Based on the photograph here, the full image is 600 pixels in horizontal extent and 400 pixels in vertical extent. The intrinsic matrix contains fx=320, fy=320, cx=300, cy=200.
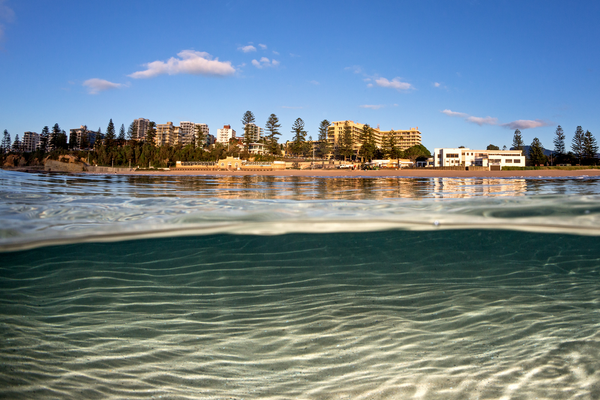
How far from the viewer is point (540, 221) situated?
7.06 metres

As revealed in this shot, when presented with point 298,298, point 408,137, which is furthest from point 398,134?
point 298,298

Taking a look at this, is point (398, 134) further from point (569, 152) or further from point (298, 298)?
point (298, 298)

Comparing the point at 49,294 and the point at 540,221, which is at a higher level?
the point at 540,221

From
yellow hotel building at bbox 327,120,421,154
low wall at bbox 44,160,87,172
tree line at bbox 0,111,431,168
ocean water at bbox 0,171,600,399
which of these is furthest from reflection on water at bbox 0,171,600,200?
yellow hotel building at bbox 327,120,421,154

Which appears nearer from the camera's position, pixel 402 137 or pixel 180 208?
pixel 180 208

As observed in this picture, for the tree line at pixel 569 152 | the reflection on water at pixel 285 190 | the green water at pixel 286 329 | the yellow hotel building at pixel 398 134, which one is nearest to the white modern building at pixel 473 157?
the tree line at pixel 569 152

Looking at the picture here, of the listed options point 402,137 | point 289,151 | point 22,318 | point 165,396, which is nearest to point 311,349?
point 165,396

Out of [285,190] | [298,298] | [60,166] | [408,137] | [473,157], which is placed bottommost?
[298,298]

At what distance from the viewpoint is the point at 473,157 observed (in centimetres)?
10038

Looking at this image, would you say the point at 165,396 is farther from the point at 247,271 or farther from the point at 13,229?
the point at 13,229

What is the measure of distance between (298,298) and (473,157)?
365 ft

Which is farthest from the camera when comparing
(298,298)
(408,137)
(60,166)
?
(408,137)

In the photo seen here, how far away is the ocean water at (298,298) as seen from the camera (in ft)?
8.50

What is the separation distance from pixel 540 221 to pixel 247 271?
646 centimetres
